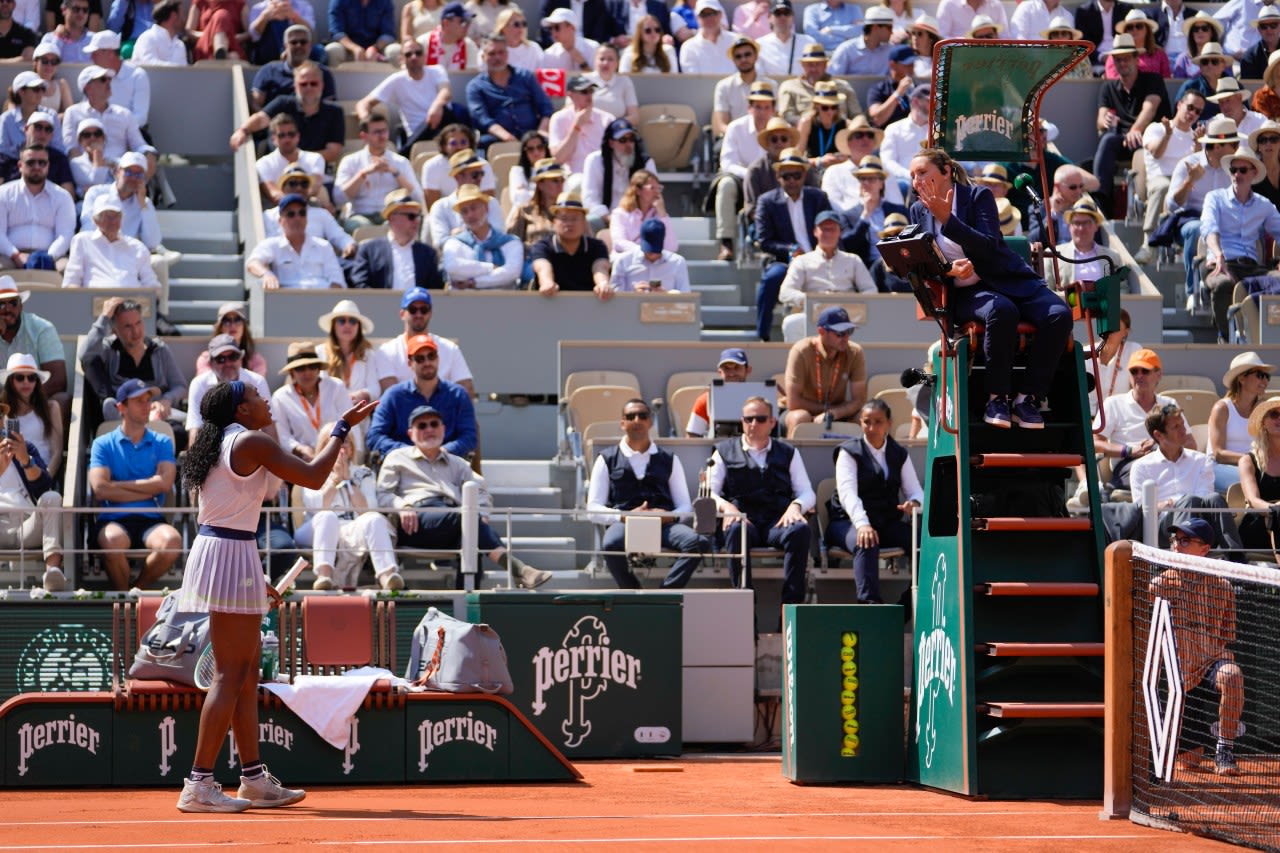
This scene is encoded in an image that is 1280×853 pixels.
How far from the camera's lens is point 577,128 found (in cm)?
1834

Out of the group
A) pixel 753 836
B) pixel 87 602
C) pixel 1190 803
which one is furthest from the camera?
pixel 87 602

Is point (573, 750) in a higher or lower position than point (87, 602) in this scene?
lower

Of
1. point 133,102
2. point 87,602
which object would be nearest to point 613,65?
point 133,102

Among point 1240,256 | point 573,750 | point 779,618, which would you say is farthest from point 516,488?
point 1240,256

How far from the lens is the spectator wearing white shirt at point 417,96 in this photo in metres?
18.9

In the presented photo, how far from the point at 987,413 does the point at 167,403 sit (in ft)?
21.3

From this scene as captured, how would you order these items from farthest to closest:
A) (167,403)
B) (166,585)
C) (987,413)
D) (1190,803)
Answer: (167,403)
(166,585)
(987,413)
(1190,803)

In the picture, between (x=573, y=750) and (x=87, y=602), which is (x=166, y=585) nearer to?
(x=87, y=602)

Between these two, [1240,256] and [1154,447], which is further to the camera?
[1240,256]

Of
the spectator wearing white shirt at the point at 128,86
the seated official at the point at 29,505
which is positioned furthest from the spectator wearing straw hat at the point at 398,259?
the seated official at the point at 29,505

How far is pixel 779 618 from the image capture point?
13.3 meters

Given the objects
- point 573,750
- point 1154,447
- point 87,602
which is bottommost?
point 573,750

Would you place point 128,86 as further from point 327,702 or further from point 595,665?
point 327,702

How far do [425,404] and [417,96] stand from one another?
616 centimetres
